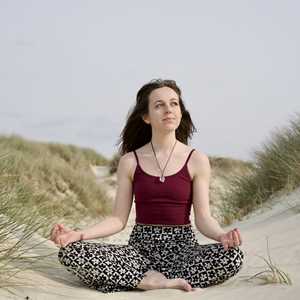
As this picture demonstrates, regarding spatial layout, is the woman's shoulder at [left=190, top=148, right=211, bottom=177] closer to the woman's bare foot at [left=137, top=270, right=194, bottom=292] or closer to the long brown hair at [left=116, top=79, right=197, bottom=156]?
the long brown hair at [left=116, top=79, right=197, bottom=156]

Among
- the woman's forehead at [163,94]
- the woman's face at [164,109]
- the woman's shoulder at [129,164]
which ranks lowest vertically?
the woman's shoulder at [129,164]

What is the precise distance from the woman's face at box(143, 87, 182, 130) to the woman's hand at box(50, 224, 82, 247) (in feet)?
3.11

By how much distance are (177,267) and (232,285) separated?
0.38 m

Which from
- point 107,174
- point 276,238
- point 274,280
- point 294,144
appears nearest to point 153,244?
point 274,280

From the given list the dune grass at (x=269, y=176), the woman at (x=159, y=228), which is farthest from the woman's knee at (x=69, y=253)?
the dune grass at (x=269, y=176)

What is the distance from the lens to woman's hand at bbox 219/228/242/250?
12.9 feet

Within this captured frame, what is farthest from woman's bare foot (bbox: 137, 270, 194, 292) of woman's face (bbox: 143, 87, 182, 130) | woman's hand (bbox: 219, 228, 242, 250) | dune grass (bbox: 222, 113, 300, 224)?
dune grass (bbox: 222, 113, 300, 224)

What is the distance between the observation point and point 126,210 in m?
4.56

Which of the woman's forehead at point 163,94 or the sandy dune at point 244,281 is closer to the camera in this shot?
the sandy dune at point 244,281

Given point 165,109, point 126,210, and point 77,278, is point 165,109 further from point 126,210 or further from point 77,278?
point 77,278

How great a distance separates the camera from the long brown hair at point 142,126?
15.3 feet

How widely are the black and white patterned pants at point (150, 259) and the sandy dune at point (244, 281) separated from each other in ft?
0.27

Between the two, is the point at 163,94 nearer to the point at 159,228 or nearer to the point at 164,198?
the point at 164,198

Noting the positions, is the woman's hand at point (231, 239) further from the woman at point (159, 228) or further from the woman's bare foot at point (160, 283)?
the woman's bare foot at point (160, 283)
